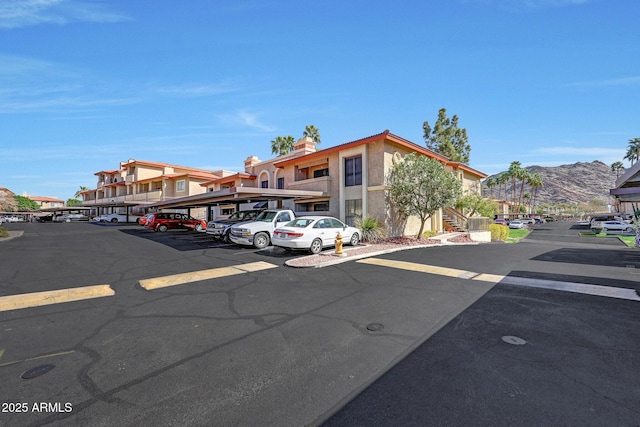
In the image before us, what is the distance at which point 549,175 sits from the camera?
176 metres

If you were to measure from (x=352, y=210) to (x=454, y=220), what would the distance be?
32.0 feet

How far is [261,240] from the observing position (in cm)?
1366

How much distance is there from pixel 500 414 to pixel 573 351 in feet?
6.75

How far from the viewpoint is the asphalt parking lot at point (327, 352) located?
8.63ft

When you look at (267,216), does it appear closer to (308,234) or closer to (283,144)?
(308,234)

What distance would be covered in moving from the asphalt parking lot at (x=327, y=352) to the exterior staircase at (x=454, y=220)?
15.1 metres

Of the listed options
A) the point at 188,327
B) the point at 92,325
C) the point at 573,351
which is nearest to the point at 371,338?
the point at 573,351

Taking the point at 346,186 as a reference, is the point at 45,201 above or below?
above

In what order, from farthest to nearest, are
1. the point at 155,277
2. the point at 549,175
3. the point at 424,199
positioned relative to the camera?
the point at 549,175, the point at 424,199, the point at 155,277

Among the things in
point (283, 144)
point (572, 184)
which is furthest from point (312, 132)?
point (572, 184)

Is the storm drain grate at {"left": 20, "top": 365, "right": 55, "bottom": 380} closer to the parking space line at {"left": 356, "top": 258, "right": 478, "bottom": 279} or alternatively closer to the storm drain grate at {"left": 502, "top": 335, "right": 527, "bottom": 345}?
the storm drain grate at {"left": 502, "top": 335, "right": 527, "bottom": 345}

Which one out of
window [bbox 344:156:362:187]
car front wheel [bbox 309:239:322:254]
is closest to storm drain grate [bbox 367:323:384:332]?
car front wheel [bbox 309:239:322:254]

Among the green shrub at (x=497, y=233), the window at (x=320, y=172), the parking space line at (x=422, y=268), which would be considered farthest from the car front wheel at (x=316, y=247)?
the green shrub at (x=497, y=233)

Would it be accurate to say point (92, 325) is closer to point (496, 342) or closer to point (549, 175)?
point (496, 342)
